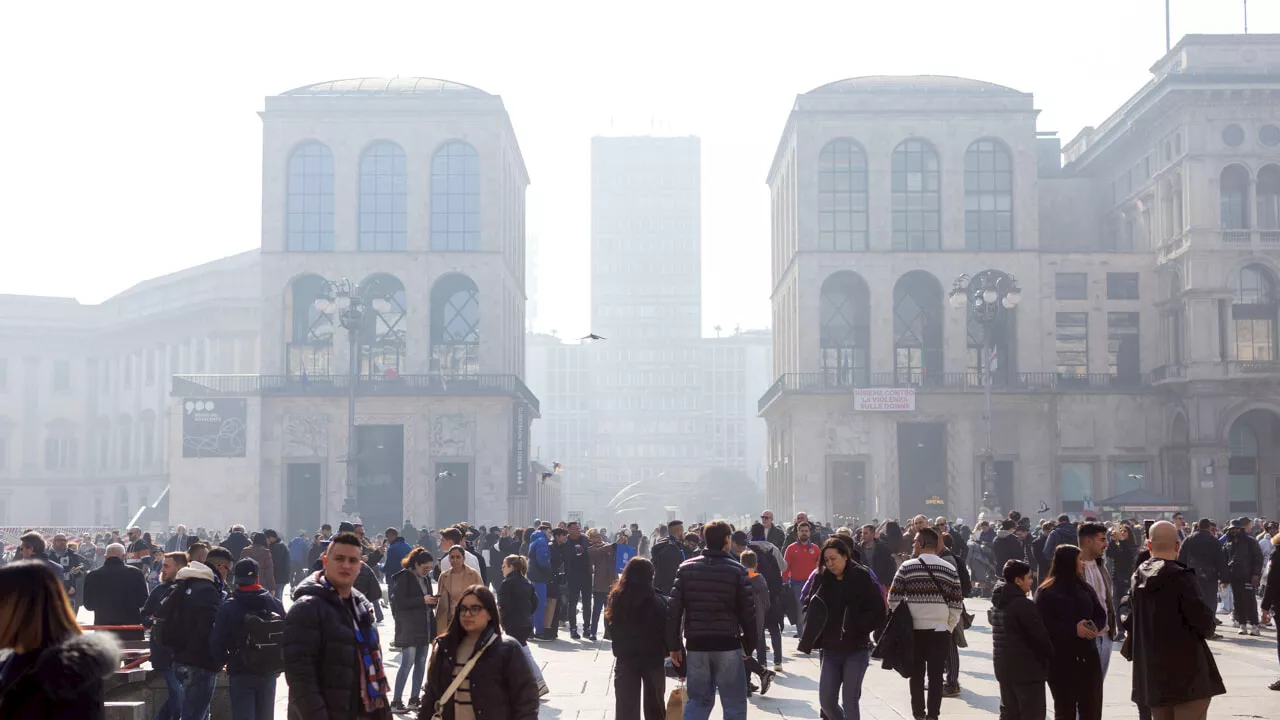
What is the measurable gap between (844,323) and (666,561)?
156ft

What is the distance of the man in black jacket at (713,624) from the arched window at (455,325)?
52502 mm

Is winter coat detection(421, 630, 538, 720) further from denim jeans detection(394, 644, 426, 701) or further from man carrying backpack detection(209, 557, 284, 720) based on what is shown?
denim jeans detection(394, 644, 426, 701)

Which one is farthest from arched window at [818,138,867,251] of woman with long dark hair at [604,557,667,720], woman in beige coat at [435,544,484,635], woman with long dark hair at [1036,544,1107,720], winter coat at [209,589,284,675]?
winter coat at [209,589,284,675]

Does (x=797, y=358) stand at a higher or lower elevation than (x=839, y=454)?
higher

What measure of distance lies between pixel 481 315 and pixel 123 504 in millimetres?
42497

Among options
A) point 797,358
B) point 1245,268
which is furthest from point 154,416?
point 1245,268

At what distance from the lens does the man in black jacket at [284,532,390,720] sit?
7.52 m

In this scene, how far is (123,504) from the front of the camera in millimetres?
94750

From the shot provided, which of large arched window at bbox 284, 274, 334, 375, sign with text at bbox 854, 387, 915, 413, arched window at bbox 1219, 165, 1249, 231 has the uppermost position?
arched window at bbox 1219, 165, 1249, 231

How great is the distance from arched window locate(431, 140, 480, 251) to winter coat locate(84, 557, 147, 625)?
4985cm

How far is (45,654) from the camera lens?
215 inches

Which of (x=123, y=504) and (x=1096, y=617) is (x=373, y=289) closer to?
(x=123, y=504)

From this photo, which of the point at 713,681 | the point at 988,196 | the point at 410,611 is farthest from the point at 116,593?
the point at 988,196

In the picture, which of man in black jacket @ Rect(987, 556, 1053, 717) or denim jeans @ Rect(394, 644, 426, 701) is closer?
man in black jacket @ Rect(987, 556, 1053, 717)
